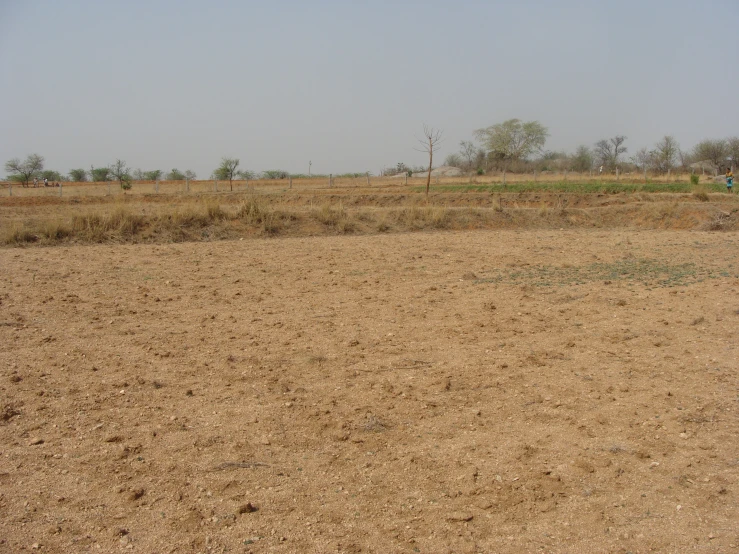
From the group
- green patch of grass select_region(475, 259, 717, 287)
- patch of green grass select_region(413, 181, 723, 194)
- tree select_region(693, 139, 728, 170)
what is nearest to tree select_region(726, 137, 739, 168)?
tree select_region(693, 139, 728, 170)

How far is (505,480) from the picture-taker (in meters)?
3.54

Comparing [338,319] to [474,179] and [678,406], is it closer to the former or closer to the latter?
[678,406]

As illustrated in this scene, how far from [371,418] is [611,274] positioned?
20.4 ft

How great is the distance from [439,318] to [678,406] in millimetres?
2958

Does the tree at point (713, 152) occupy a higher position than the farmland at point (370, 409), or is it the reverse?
the tree at point (713, 152)

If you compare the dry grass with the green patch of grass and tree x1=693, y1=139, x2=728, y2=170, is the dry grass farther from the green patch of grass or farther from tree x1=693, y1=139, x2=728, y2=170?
tree x1=693, y1=139, x2=728, y2=170

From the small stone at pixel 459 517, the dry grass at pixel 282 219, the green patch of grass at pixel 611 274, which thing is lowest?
the small stone at pixel 459 517

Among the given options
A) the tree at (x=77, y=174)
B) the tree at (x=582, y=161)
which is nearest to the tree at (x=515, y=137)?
the tree at (x=582, y=161)

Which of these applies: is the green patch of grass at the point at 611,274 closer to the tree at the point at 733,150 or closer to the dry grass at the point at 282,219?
the dry grass at the point at 282,219

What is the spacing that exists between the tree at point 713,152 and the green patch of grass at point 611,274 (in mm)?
50090

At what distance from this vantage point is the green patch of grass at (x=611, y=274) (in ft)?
28.7

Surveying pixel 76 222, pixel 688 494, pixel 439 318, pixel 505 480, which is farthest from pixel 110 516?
pixel 76 222

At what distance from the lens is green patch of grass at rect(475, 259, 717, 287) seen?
874 cm

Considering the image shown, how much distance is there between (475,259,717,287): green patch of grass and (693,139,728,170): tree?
1972 inches
